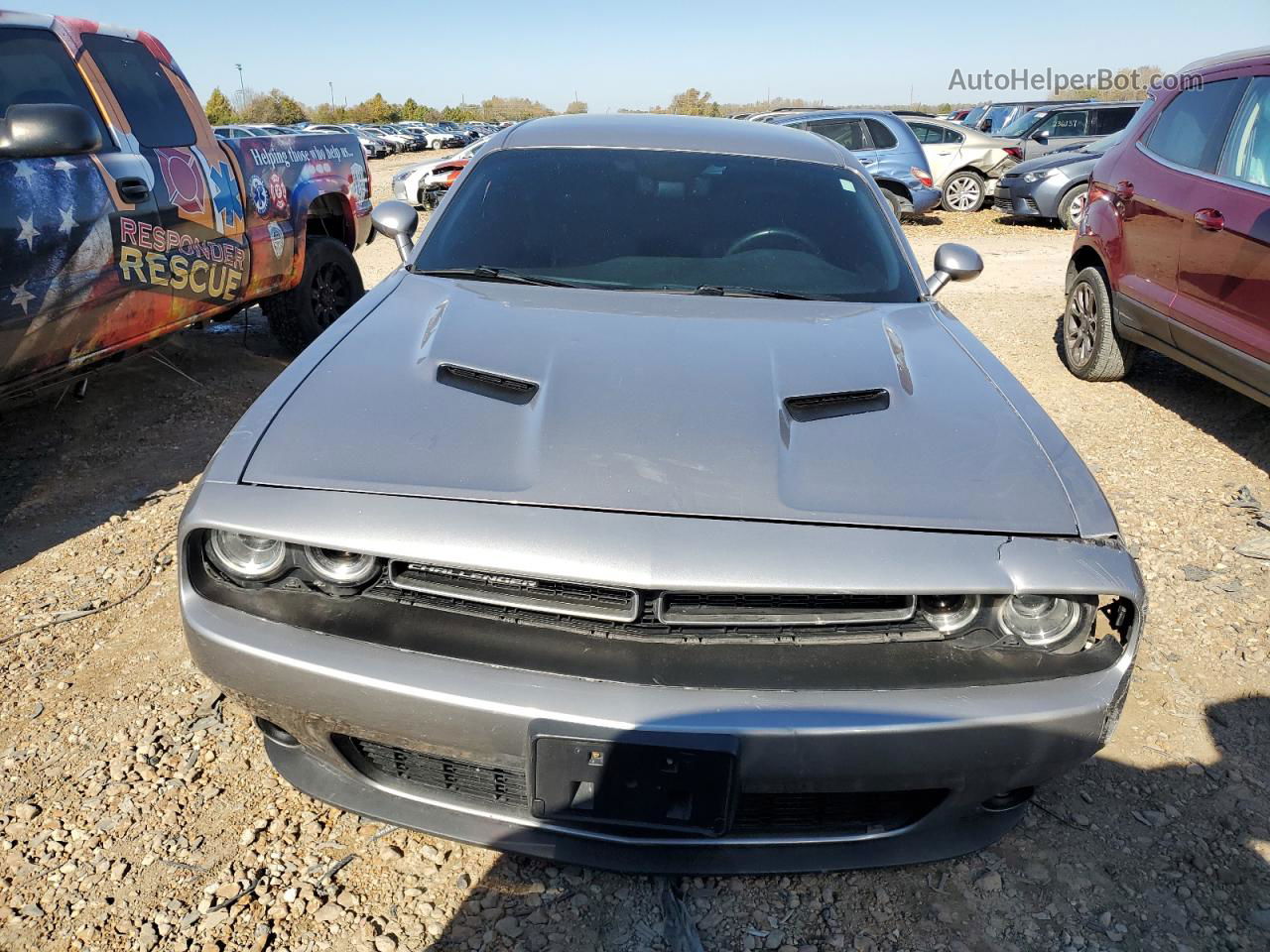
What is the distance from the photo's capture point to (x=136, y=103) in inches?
167

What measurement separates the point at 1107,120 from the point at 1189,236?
13248 millimetres

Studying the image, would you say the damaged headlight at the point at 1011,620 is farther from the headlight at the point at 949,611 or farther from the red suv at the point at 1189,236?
the red suv at the point at 1189,236

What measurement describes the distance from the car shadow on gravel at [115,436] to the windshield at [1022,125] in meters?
14.6

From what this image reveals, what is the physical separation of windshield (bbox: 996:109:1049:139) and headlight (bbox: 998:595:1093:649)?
16368 mm

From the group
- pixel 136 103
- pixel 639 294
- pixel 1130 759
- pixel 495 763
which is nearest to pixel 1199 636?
pixel 1130 759

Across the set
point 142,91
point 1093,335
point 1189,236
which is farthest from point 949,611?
point 1093,335

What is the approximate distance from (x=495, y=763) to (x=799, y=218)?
2111mm

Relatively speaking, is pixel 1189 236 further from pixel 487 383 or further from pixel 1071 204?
pixel 1071 204

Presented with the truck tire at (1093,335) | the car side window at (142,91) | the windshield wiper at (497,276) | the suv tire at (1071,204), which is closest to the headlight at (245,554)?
the windshield wiper at (497,276)

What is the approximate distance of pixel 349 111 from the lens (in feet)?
272

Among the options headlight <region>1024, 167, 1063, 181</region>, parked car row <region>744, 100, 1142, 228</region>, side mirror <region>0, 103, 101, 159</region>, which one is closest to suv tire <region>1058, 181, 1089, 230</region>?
parked car row <region>744, 100, 1142, 228</region>

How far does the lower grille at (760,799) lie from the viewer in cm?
182

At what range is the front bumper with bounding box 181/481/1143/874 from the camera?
1.60m

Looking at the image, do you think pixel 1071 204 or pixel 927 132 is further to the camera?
pixel 927 132
